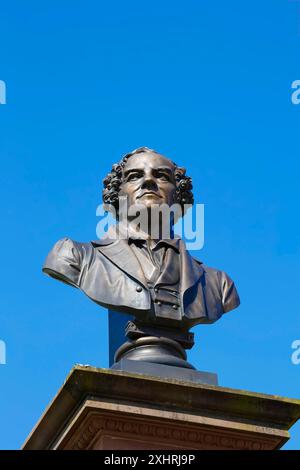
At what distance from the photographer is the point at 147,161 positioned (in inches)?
696

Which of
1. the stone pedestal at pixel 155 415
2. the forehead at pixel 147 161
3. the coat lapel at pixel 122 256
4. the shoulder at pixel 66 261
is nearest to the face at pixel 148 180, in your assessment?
the forehead at pixel 147 161

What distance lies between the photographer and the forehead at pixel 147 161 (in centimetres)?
1766

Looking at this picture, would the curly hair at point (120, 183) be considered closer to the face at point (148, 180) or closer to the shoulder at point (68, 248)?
the face at point (148, 180)

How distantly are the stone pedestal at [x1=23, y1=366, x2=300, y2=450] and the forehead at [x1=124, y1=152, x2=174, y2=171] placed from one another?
3470 mm

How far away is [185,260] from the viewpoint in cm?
1702

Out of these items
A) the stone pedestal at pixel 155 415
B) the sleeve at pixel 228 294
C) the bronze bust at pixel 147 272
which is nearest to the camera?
the stone pedestal at pixel 155 415

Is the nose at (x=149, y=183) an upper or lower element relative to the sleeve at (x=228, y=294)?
upper

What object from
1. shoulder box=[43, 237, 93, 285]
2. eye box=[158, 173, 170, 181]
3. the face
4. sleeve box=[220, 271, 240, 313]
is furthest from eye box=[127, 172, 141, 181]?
sleeve box=[220, 271, 240, 313]

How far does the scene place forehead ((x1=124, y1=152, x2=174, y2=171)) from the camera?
17656mm

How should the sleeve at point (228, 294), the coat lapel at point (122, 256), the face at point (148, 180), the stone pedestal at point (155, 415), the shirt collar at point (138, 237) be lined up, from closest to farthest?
1. the stone pedestal at point (155, 415)
2. the coat lapel at point (122, 256)
3. the sleeve at point (228, 294)
4. the shirt collar at point (138, 237)
5. the face at point (148, 180)

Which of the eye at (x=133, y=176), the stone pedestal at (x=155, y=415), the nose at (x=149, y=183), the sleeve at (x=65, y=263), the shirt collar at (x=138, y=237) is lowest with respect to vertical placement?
the stone pedestal at (x=155, y=415)

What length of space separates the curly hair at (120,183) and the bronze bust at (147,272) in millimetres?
20
